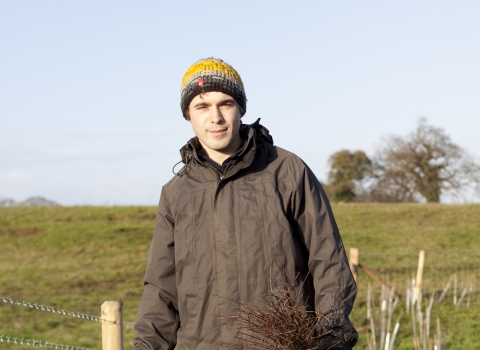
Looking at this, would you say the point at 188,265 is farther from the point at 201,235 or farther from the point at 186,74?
the point at 186,74

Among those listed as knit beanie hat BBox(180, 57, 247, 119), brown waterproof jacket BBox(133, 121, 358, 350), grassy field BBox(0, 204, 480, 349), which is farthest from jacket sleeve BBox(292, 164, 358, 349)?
grassy field BBox(0, 204, 480, 349)

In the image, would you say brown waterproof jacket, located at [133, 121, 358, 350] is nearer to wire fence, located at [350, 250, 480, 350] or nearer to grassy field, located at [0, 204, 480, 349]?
grassy field, located at [0, 204, 480, 349]

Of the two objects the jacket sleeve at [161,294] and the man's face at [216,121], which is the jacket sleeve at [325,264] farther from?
the jacket sleeve at [161,294]

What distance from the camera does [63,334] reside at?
36.6ft

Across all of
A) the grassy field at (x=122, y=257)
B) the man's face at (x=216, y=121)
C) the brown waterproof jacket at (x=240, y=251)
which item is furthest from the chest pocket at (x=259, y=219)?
the grassy field at (x=122, y=257)

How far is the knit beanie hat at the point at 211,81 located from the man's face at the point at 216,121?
3 cm

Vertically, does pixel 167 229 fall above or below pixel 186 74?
below

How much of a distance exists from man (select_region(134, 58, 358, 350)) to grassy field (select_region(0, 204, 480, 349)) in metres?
7.31

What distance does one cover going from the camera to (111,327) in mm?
3971

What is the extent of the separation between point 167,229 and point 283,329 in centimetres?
75

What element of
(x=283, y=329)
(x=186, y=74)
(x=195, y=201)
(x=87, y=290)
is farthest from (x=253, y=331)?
(x=87, y=290)

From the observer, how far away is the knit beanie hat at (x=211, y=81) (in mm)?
2750

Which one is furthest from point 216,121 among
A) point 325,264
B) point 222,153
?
point 325,264

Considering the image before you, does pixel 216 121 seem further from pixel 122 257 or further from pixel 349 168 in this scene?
pixel 349 168
